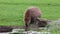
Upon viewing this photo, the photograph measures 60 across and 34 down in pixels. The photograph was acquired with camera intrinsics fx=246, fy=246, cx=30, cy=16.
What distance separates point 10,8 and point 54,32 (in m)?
7.43

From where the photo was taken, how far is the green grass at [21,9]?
7218 mm

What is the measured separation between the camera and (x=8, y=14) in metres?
7.73

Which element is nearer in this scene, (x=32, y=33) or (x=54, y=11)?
(x=32, y=33)

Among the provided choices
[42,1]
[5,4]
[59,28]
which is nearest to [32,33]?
[59,28]

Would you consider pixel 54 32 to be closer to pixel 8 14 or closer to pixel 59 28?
pixel 59 28

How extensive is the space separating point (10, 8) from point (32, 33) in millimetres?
7280

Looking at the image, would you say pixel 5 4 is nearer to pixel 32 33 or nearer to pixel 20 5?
pixel 20 5

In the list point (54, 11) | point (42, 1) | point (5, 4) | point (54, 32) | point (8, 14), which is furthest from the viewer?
point (42, 1)

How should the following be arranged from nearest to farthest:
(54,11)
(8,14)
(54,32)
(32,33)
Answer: (54,32) < (32,33) < (8,14) < (54,11)

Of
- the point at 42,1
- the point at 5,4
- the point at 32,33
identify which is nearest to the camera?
the point at 32,33

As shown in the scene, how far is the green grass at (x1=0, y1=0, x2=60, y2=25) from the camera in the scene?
23.7 feet

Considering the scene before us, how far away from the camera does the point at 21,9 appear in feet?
27.6

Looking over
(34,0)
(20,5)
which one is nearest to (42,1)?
(34,0)

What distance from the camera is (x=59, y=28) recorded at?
124 centimetres
